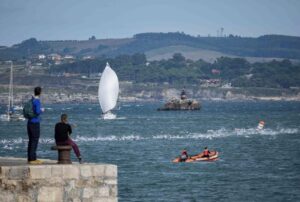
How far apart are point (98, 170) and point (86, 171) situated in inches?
9.7

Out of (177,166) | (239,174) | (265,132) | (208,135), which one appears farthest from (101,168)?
(265,132)

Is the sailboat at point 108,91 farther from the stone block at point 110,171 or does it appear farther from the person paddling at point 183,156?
the stone block at point 110,171

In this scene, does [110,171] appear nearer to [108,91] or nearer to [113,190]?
[113,190]

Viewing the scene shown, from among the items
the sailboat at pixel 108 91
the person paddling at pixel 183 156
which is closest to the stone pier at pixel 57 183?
the person paddling at pixel 183 156

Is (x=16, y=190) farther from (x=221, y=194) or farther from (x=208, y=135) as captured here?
(x=208, y=135)

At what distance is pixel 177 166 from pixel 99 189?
42.8m

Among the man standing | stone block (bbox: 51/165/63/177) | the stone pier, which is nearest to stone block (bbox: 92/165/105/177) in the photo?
the stone pier

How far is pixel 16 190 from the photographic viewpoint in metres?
20.2

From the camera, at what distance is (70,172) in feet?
67.2

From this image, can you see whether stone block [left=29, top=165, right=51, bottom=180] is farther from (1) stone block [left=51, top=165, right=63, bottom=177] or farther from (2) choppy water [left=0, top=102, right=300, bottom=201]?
(2) choppy water [left=0, top=102, right=300, bottom=201]

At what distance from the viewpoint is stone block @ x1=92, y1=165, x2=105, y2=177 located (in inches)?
814

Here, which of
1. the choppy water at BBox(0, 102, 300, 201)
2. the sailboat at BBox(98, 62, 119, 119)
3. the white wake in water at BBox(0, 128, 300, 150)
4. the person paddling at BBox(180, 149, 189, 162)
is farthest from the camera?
the sailboat at BBox(98, 62, 119, 119)

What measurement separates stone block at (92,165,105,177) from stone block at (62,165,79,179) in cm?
35

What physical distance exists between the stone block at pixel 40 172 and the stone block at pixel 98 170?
90cm
